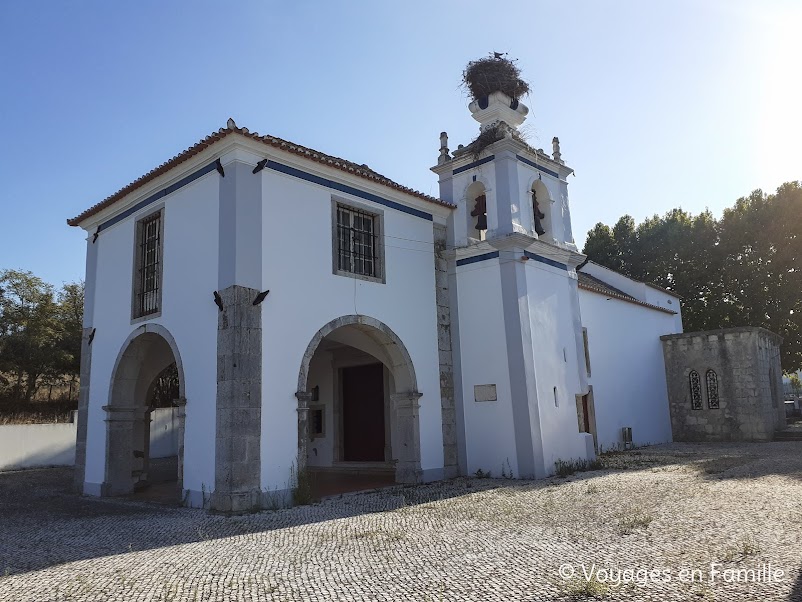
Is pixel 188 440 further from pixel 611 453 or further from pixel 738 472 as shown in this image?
pixel 611 453

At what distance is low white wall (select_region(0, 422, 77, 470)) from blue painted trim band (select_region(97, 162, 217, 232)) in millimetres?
6573

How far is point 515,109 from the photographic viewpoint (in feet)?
42.4

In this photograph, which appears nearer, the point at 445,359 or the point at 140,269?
the point at 140,269

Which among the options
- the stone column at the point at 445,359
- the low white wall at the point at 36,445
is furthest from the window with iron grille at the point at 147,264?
the low white wall at the point at 36,445

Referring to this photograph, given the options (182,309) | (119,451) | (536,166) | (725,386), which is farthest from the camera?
(725,386)

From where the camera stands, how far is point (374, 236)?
11.0 m

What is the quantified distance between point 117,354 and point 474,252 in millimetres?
6664

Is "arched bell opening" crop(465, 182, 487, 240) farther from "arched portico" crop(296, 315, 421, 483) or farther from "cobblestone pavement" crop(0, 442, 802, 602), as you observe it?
"cobblestone pavement" crop(0, 442, 802, 602)

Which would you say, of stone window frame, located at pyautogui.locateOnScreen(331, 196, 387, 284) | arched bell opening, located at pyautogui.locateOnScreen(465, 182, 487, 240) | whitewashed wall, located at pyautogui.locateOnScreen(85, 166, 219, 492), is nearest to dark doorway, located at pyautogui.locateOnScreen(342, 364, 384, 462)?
stone window frame, located at pyautogui.locateOnScreen(331, 196, 387, 284)

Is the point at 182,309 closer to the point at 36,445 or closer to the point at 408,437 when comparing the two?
the point at 408,437

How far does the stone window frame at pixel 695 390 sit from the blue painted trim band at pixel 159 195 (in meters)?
15.4

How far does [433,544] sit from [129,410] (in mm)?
7080

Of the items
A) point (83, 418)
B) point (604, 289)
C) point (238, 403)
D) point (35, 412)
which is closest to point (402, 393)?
point (238, 403)

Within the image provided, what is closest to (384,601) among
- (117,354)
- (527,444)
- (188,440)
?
(188,440)
